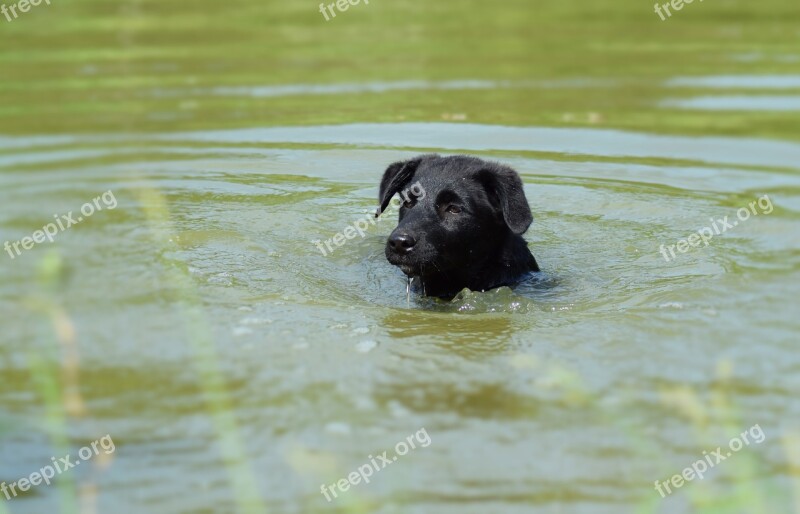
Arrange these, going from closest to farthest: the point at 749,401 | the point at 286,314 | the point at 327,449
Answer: the point at 327,449
the point at 749,401
the point at 286,314

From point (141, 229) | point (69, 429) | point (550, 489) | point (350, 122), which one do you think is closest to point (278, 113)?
point (350, 122)

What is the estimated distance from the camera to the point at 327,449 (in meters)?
5.06

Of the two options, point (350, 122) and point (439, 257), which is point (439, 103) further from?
point (439, 257)

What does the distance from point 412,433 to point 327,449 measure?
398 mm

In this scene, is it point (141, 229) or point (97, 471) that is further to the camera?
point (141, 229)

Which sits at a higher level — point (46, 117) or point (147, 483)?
point (147, 483)

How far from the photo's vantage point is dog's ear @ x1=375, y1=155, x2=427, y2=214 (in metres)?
8.07

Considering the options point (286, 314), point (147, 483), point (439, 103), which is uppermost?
point (147, 483)
